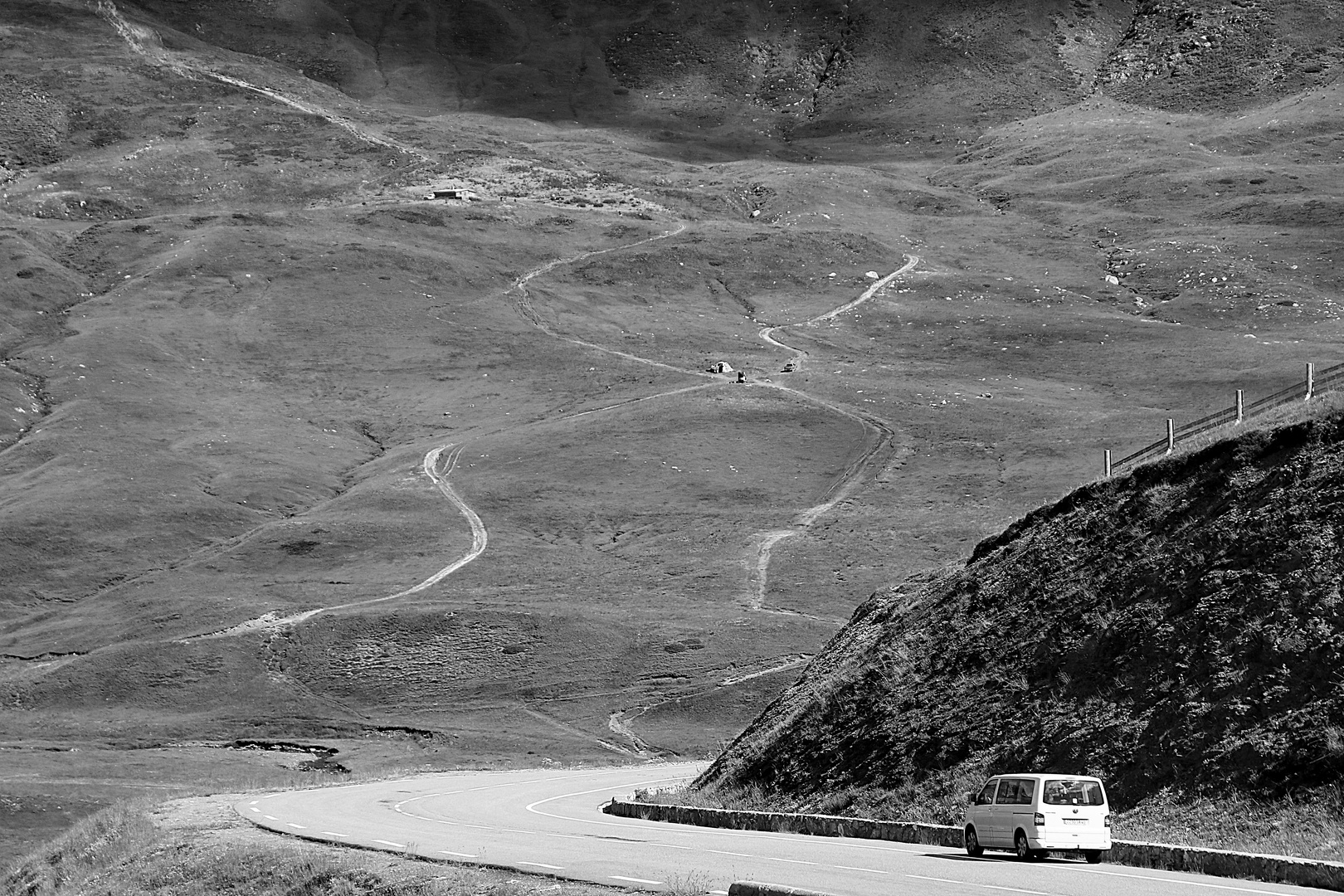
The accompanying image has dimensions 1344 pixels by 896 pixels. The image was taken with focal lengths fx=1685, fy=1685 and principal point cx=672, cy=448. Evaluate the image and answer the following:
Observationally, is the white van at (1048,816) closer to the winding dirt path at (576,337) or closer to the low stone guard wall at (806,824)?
the low stone guard wall at (806,824)

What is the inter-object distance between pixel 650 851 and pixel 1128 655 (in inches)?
378

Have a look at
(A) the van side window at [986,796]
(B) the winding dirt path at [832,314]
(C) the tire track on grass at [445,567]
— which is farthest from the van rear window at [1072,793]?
(B) the winding dirt path at [832,314]

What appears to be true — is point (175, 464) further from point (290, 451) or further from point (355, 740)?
point (355, 740)

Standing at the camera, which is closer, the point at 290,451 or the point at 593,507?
the point at 593,507

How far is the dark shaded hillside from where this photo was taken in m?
27.2

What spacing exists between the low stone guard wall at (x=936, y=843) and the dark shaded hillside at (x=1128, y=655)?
67.7 inches

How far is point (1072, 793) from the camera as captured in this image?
24.8 meters

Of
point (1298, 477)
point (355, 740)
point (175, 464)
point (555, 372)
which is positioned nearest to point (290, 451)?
point (175, 464)

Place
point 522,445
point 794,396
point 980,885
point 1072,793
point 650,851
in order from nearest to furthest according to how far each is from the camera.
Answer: point 980,885 < point 1072,793 < point 650,851 < point 522,445 < point 794,396

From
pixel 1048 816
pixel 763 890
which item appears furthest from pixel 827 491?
pixel 763 890

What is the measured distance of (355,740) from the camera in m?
79.5

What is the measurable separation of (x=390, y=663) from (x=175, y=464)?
4604cm

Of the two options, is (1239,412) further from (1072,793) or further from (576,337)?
(576,337)

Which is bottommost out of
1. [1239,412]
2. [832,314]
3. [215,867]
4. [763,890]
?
[215,867]
